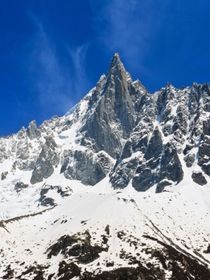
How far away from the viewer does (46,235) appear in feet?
571

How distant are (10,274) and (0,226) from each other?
37863 millimetres

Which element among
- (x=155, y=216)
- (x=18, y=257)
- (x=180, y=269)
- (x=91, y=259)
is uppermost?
(x=155, y=216)

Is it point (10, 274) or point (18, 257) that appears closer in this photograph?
point (10, 274)

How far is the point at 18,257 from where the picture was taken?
511ft

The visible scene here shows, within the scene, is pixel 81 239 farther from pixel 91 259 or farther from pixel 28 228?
pixel 28 228

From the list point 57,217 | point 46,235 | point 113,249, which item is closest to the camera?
point 113,249

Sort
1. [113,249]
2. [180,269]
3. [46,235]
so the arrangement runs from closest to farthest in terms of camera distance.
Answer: [180,269]
[113,249]
[46,235]

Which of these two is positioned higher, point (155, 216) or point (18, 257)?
point (155, 216)

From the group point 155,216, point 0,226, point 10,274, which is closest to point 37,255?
point 10,274

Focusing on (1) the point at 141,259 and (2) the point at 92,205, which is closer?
(1) the point at 141,259

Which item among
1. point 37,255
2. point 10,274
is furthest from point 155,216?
point 10,274

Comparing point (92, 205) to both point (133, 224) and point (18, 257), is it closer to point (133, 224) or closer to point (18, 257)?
point (133, 224)

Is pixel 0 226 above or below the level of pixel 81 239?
above

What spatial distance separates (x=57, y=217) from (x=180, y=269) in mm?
62463
